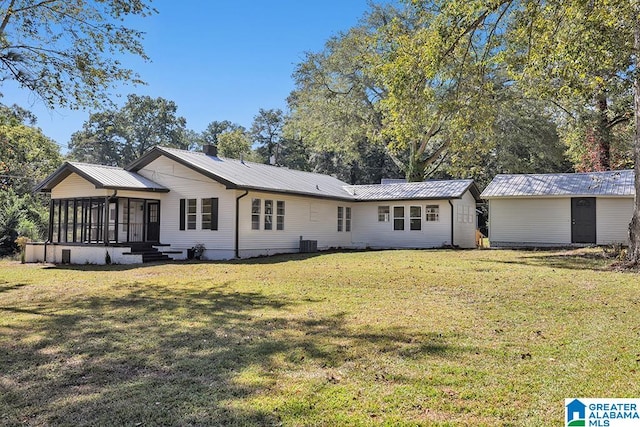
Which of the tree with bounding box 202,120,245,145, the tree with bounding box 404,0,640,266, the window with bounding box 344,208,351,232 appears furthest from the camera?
the tree with bounding box 202,120,245,145

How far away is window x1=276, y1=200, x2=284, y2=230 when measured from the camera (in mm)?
19453

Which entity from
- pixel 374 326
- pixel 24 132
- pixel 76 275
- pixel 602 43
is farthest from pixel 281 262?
pixel 24 132

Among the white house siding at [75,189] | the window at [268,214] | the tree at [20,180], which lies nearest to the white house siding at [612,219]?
the window at [268,214]

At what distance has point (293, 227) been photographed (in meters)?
20.3

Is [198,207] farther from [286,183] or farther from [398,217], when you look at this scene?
[398,217]

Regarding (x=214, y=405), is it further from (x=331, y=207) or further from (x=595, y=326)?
(x=331, y=207)

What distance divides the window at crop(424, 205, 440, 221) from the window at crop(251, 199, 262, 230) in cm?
874

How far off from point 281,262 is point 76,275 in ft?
20.0

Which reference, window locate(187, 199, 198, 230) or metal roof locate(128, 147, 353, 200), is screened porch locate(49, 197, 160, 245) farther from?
metal roof locate(128, 147, 353, 200)

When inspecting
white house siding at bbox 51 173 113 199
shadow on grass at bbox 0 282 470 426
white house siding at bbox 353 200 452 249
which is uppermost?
white house siding at bbox 51 173 113 199

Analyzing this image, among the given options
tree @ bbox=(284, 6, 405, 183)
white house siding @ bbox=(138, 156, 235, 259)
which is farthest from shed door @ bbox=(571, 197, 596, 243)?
white house siding @ bbox=(138, 156, 235, 259)

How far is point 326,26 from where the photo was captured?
28516 millimetres

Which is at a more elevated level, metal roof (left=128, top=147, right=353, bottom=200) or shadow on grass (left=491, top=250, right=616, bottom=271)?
metal roof (left=128, top=147, right=353, bottom=200)

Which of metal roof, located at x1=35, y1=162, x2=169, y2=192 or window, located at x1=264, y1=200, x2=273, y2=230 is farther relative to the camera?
window, located at x1=264, y1=200, x2=273, y2=230
